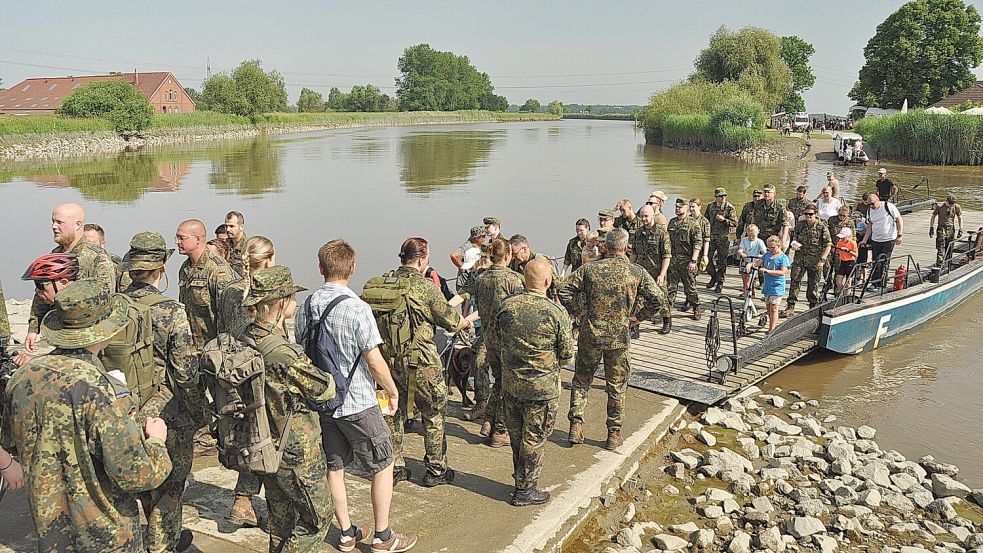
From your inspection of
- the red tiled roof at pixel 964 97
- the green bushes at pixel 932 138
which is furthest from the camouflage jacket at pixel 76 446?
the red tiled roof at pixel 964 97

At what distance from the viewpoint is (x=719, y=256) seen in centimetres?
1138

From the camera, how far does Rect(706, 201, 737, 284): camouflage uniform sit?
36.8 feet

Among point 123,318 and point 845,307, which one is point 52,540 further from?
point 845,307

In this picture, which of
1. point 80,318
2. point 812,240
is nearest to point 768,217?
point 812,240

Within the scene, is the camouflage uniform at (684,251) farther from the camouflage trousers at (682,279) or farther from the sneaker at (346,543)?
the sneaker at (346,543)

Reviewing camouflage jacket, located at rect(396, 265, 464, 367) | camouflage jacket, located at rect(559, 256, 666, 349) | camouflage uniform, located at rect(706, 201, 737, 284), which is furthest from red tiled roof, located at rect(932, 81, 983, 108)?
camouflage jacket, located at rect(396, 265, 464, 367)

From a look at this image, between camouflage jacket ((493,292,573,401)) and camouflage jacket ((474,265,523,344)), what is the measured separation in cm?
83

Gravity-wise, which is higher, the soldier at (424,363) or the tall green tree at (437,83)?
the tall green tree at (437,83)

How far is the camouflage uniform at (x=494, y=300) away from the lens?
18.8 feet

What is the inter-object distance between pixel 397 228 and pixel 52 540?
19126 millimetres

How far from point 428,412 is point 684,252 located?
5.79 meters

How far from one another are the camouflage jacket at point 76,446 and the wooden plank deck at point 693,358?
220 inches

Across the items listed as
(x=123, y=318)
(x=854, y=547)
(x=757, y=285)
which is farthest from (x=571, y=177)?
(x=123, y=318)

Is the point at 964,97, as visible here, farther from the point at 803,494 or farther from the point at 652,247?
the point at 803,494
